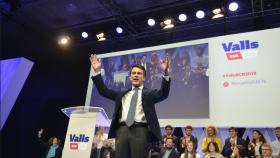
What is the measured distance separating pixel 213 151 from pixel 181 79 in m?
1.70

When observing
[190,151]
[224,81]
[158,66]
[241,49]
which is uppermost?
[241,49]

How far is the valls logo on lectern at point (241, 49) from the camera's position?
16.6 feet

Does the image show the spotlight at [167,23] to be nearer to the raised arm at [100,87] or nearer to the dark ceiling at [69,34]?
the dark ceiling at [69,34]

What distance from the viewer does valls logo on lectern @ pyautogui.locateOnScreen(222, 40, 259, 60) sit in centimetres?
505

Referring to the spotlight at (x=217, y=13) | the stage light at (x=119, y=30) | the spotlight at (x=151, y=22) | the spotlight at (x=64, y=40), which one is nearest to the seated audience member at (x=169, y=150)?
the spotlight at (x=217, y=13)

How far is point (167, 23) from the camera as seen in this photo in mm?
6176

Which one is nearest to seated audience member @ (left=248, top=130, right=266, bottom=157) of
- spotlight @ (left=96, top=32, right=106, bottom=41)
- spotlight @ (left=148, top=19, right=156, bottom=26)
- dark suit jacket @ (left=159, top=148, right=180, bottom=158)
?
dark suit jacket @ (left=159, top=148, right=180, bottom=158)

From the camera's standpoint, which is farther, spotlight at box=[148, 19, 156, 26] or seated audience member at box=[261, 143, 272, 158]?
spotlight at box=[148, 19, 156, 26]

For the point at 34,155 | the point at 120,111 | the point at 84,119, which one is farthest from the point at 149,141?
the point at 34,155

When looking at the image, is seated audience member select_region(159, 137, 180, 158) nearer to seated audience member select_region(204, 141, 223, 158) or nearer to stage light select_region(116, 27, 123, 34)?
seated audience member select_region(204, 141, 223, 158)

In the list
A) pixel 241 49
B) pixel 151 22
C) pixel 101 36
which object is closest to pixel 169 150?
pixel 241 49

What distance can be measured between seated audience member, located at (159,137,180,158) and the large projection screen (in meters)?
0.80

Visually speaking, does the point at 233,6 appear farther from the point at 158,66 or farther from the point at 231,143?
the point at 231,143

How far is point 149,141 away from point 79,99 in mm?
5654
